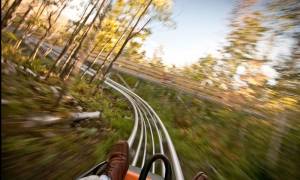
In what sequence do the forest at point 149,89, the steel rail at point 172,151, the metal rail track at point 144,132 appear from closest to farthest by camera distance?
the forest at point 149,89, the steel rail at point 172,151, the metal rail track at point 144,132

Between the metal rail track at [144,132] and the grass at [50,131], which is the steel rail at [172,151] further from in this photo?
the grass at [50,131]

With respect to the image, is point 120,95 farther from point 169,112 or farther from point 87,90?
point 169,112

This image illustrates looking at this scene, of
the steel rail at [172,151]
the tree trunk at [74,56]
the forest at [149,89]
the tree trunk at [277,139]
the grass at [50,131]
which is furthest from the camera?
the tree trunk at [277,139]

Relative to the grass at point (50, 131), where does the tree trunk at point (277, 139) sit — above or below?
above

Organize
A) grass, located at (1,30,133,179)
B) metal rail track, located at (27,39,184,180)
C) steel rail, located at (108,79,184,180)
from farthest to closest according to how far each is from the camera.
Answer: metal rail track, located at (27,39,184,180) < steel rail, located at (108,79,184,180) < grass, located at (1,30,133,179)

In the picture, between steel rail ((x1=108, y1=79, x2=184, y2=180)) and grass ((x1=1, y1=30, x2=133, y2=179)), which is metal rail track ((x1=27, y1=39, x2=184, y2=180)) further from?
grass ((x1=1, y1=30, x2=133, y2=179))

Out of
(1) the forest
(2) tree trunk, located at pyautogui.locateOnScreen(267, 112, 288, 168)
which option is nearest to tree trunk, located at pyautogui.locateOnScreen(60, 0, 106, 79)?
(1) the forest

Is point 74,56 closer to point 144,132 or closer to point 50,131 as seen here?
point 144,132

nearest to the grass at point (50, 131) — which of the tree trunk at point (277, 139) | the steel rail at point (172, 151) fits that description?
the steel rail at point (172, 151)

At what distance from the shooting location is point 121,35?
7.70 meters

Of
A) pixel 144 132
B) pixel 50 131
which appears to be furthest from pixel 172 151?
pixel 50 131

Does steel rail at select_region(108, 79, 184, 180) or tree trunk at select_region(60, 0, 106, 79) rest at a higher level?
tree trunk at select_region(60, 0, 106, 79)

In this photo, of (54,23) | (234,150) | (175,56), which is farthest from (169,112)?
(54,23)

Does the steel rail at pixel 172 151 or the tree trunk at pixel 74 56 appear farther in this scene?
the tree trunk at pixel 74 56
